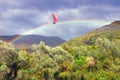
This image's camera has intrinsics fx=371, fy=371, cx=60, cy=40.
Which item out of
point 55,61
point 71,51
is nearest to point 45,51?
point 55,61

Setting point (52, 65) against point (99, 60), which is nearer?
point (52, 65)

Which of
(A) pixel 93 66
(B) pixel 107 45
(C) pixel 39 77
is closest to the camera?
(C) pixel 39 77

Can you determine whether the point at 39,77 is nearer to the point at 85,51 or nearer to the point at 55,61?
the point at 55,61

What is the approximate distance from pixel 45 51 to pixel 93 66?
10.9m

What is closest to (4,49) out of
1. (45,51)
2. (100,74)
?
(45,51)

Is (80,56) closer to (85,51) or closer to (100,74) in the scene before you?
(85,51)

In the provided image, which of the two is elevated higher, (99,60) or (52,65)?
(52,65)

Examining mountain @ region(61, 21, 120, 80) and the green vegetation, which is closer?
the green vegetation

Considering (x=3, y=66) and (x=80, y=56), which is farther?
(x=80, y=56)

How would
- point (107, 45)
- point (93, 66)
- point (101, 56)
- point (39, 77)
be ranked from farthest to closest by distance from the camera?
point (107, 45) < point (101, 56) < point (93, 66) < point (39, 77)

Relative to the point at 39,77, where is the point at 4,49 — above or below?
above

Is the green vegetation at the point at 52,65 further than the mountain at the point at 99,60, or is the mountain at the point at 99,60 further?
the mountain at the point at 99,60

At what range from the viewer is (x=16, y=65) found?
75.8 m

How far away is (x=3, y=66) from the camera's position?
239ft
